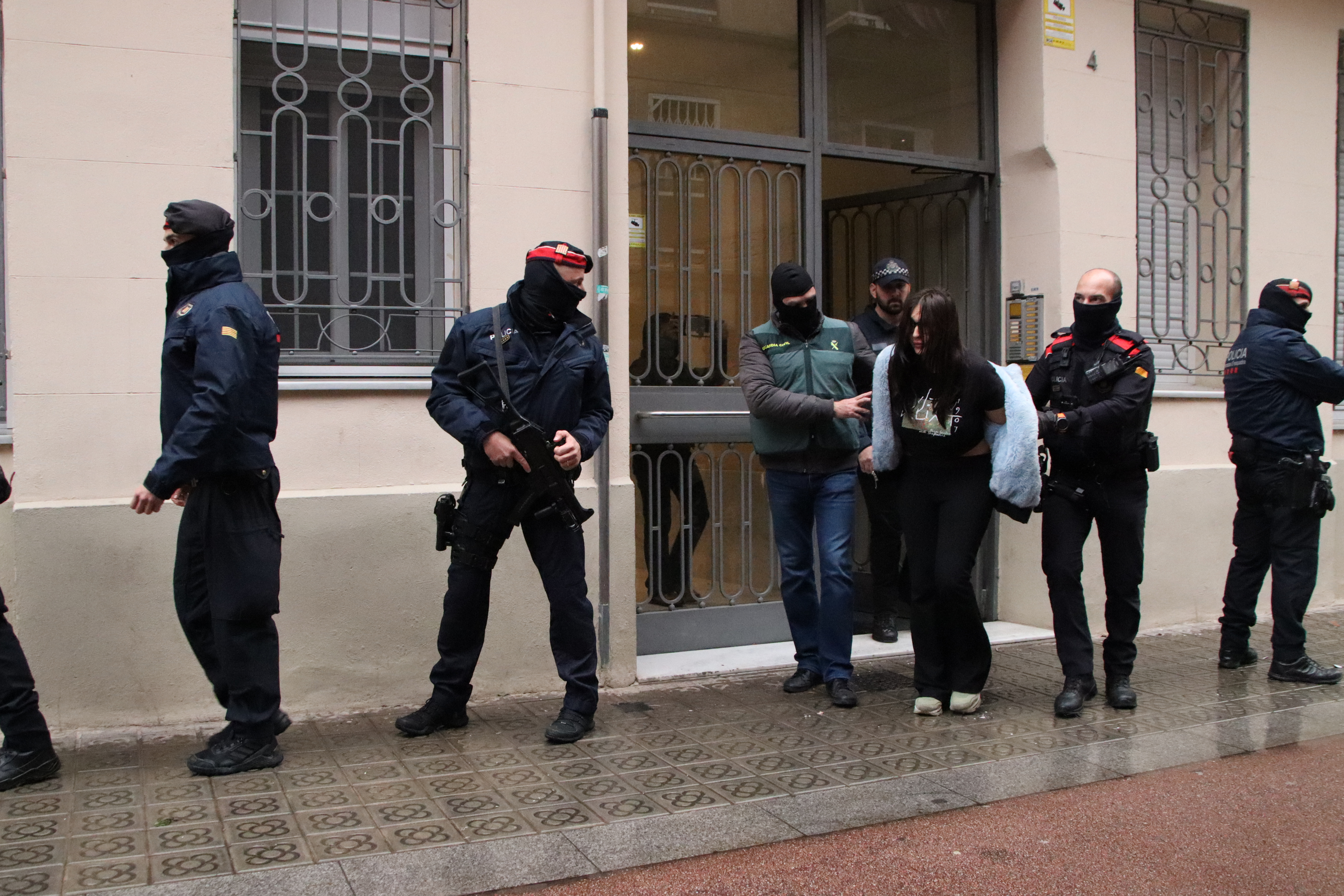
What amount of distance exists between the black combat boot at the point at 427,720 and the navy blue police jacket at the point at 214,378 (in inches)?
47.3

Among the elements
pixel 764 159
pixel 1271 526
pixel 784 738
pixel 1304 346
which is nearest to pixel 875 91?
pixel 764 159

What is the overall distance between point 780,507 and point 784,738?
1105 mm

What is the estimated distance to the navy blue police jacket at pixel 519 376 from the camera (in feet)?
14.9

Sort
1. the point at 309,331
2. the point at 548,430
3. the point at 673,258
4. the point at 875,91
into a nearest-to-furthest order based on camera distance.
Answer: the point at 548,430
the point at 309,331
the point at 673,258
the point at 875,91

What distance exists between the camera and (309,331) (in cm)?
533

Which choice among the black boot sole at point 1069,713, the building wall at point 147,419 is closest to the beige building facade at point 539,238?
the building wall at point 147,419

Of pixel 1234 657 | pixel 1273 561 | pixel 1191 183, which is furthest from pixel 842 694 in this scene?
pixel 1191 183

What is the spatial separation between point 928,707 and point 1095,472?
49.2 inches

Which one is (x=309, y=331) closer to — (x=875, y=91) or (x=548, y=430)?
(x=548, y=430)

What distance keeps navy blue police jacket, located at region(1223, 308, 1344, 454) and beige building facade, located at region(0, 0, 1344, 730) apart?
1.28 m

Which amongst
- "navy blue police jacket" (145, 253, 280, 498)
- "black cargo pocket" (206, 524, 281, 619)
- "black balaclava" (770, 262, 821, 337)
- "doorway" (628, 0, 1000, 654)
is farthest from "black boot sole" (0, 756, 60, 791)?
"black balaclava" (770, 262, 821, 337)

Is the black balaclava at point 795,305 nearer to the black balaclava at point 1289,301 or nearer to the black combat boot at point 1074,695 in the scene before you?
the black combat boot at point 1074,695

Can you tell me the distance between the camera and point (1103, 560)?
209 inches

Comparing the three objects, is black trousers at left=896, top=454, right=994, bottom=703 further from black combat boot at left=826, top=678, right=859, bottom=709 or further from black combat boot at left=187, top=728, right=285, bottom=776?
black combat boot at left=187, top=728, right=285, bottom=776
